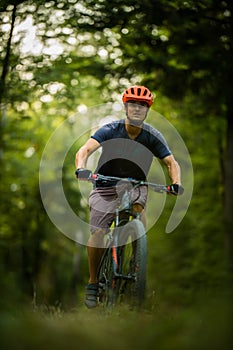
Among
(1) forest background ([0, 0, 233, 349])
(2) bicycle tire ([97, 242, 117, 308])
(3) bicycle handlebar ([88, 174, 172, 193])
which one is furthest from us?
(2) bicycle tire ([97, 242, 117, 308])

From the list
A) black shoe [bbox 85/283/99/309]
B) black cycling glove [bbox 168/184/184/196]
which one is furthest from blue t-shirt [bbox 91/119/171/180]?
black shoe [bbox 85/283/99/309]

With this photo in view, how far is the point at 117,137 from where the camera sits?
6344 mm

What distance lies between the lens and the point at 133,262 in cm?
596

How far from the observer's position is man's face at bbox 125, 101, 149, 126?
20.7ft

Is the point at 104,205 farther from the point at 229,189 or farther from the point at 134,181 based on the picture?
the point at 229,189

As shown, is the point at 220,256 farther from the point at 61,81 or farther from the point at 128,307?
the point at 128,307

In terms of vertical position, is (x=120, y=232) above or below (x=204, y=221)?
above

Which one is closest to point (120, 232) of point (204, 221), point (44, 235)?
point (204, 221)

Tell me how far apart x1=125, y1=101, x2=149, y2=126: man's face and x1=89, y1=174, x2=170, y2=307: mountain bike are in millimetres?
638

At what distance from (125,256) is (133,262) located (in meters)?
0.28

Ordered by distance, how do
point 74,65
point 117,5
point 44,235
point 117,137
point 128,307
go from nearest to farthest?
point 128,307, point 117,137, point 117,5, point 74,65, point 44,235

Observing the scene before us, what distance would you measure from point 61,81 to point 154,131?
3.78 meters

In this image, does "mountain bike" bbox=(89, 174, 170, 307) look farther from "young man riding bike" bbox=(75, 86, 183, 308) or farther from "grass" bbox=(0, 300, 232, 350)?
"grass" bbox=(0, 300, 232, 350)

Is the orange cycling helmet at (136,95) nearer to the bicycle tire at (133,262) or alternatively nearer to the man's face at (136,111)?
the man's face at (136,111)
